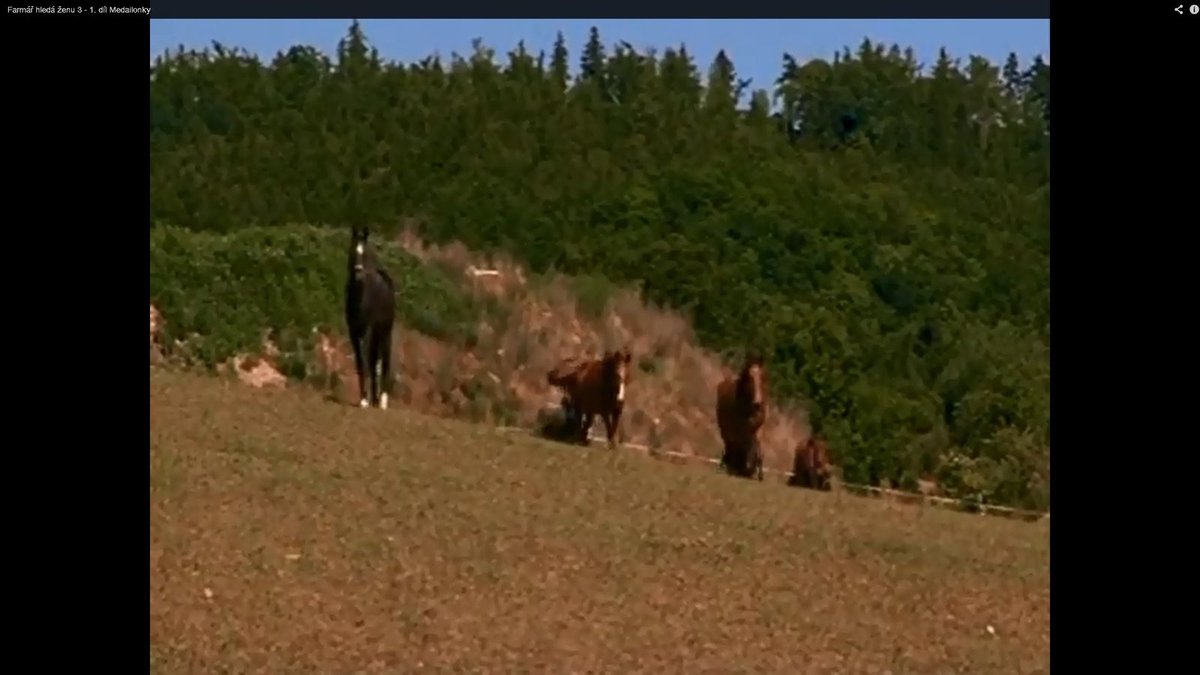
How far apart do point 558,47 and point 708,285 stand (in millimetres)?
18268

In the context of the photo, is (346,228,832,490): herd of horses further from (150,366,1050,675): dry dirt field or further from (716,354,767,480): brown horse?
(150,366,1050,675): dry dirt field

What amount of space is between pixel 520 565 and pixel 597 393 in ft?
30.1

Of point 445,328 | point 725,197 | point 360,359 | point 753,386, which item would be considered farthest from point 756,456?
point 725,197

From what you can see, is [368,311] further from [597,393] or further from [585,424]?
[585,424]

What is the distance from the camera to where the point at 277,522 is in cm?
1353

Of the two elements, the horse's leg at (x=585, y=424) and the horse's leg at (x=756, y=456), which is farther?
the horse's leg at (x=585, y=424)

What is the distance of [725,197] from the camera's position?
53.4 m

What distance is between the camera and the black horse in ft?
69.3

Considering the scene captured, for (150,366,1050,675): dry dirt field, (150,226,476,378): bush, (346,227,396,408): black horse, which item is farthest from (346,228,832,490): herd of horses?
(150,226,476,378): bush

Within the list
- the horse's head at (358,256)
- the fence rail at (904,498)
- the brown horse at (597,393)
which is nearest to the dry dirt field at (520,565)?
the horse's head at (358,256)

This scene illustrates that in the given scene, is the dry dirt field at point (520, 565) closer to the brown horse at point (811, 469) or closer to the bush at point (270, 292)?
the brown horse at point (811, 469)

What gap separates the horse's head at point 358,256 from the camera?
21.0 metres
